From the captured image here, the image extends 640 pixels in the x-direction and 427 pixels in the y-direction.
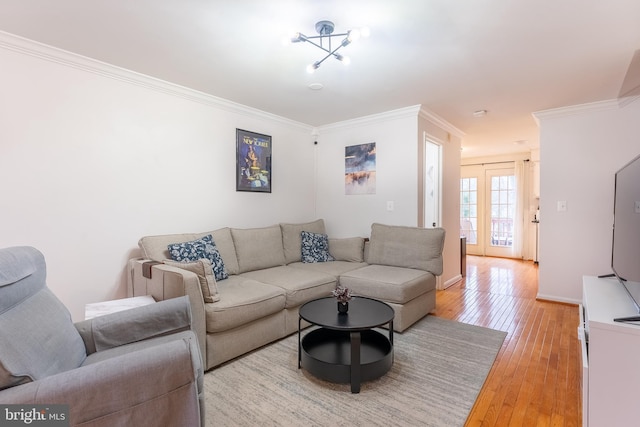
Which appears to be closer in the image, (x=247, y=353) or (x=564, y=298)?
(x=247, y=353)

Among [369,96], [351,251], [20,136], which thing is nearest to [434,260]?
[351,251]

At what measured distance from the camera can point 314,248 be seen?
3.89 m

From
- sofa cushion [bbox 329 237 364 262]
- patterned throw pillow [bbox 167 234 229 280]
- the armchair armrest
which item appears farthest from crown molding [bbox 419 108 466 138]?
the armchair armrest

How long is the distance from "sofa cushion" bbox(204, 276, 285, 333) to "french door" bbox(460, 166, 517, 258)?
242 inches

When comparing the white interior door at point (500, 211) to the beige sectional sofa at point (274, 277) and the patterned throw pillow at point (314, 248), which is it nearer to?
the beige sectional sofa at point (274, 277)

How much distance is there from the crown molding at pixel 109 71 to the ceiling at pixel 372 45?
71 mm

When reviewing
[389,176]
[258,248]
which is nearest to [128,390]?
[258,248]

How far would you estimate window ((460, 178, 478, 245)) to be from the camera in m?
7.34

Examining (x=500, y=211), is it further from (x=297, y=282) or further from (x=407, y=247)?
(x=297, y=282)

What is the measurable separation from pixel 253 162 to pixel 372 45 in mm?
2065

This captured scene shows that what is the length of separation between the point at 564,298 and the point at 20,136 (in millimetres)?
5591

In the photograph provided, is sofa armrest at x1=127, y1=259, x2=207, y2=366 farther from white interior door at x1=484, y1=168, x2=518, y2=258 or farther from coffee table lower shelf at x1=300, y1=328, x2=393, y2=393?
white interior door at x1=484, y1=168, x2=518, y2=258

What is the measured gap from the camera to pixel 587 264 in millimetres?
3652

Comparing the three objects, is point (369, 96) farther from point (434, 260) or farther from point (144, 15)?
point (144, 15)
